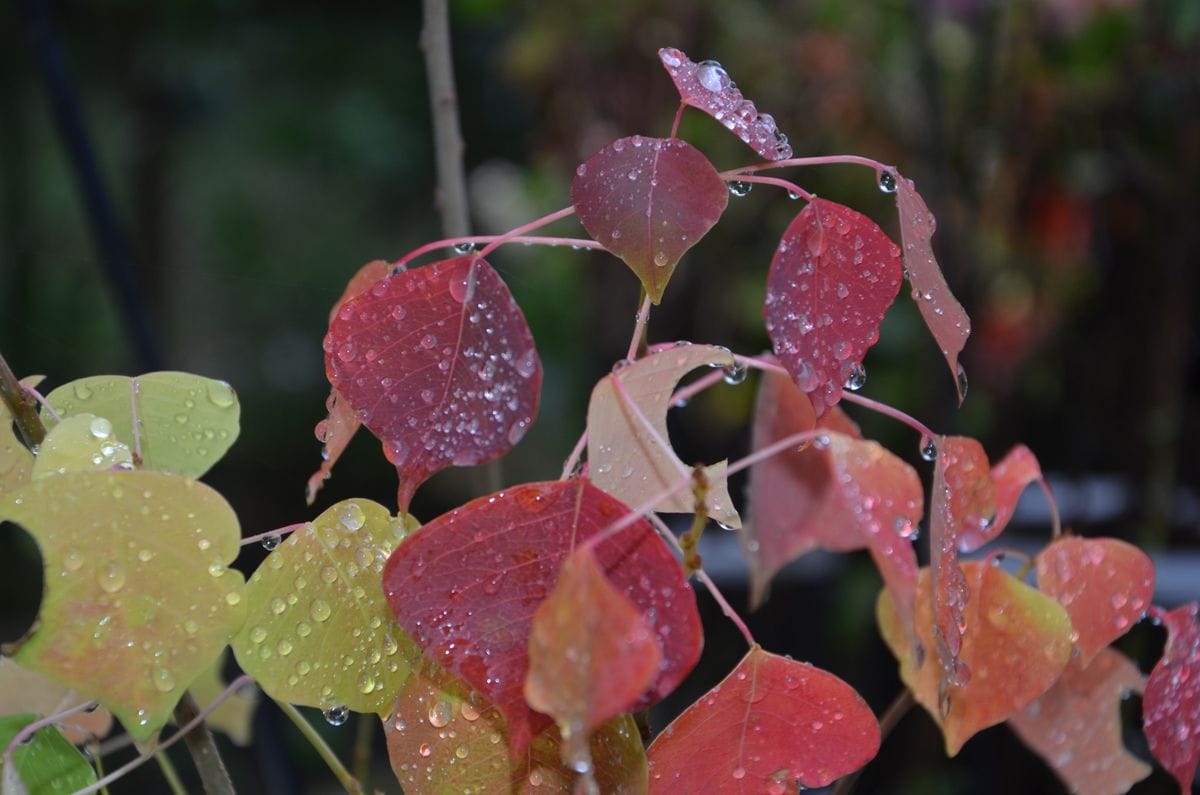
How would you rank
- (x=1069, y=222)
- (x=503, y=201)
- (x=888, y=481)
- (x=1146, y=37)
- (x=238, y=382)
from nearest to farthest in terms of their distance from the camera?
(x=888, y=481)
(x=1146, y=37)
(x=1069, y=222)
(x=238, y=382)
(x=503, y=201)

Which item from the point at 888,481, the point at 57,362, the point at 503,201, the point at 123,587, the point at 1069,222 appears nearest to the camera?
the point at 123,587

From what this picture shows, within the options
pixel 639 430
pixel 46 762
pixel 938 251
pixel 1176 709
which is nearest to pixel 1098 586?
pixel 1176 709

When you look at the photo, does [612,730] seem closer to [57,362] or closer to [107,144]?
[57,362]

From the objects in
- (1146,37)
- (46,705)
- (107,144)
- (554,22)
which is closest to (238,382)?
(107,144)

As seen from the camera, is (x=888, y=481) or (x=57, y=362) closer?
(x=888, y=481)

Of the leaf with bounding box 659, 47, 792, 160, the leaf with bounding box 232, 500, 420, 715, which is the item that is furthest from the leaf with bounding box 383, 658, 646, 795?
the leaf with bounding box 659, 47, 792, 160

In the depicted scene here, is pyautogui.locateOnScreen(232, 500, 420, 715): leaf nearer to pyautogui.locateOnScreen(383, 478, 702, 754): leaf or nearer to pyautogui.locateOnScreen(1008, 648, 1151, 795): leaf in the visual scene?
pyautogui.locateOnScreen(383, 478, 702, 754): leaf

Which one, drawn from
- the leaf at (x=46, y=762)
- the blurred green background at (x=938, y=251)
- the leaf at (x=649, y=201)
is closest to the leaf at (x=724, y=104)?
the leaf at (x=649, y=201)
